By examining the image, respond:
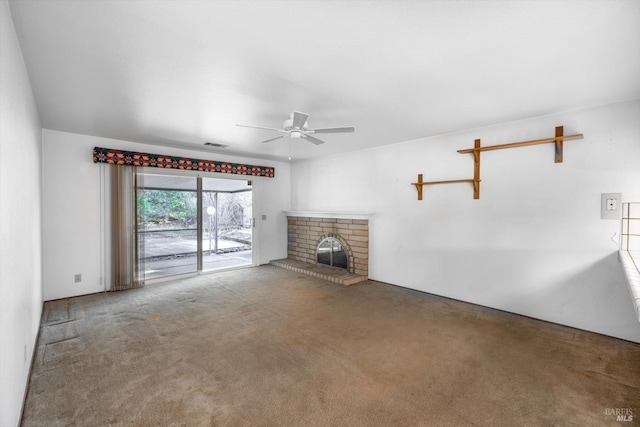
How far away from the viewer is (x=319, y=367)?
2.39m

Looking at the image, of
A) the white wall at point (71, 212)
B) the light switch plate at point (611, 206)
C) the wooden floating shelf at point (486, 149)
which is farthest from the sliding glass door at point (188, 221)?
the light switch plate at point (611, 206)

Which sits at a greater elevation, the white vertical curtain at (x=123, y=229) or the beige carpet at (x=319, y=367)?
the white vertical curtain at (x=123, y=229)

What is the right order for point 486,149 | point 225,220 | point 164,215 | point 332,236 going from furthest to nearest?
point 225,220, point 332,236, point 164,215, point 486,149

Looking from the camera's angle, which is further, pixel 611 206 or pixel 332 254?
pixel 332 254

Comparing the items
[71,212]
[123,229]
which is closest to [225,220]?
[123,229]

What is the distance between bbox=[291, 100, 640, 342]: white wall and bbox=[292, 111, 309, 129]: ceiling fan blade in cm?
232

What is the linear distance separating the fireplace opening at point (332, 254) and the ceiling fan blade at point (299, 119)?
3.06 m

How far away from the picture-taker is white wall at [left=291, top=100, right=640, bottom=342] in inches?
116

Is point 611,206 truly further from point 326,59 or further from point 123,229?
point 123,229

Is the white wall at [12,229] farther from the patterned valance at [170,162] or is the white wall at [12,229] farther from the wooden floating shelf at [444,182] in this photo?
the wooden floating shelf at [444,182]

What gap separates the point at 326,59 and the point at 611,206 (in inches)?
127

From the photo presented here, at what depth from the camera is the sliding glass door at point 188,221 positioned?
16.3 feet

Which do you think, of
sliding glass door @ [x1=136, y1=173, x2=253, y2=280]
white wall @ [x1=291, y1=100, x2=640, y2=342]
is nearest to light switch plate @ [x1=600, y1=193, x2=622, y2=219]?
white wall @ [x1=291, y1=100, x2=640, y2=342]

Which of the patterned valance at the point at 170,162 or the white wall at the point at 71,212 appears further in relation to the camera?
the patterned valance at the point at 170,162
